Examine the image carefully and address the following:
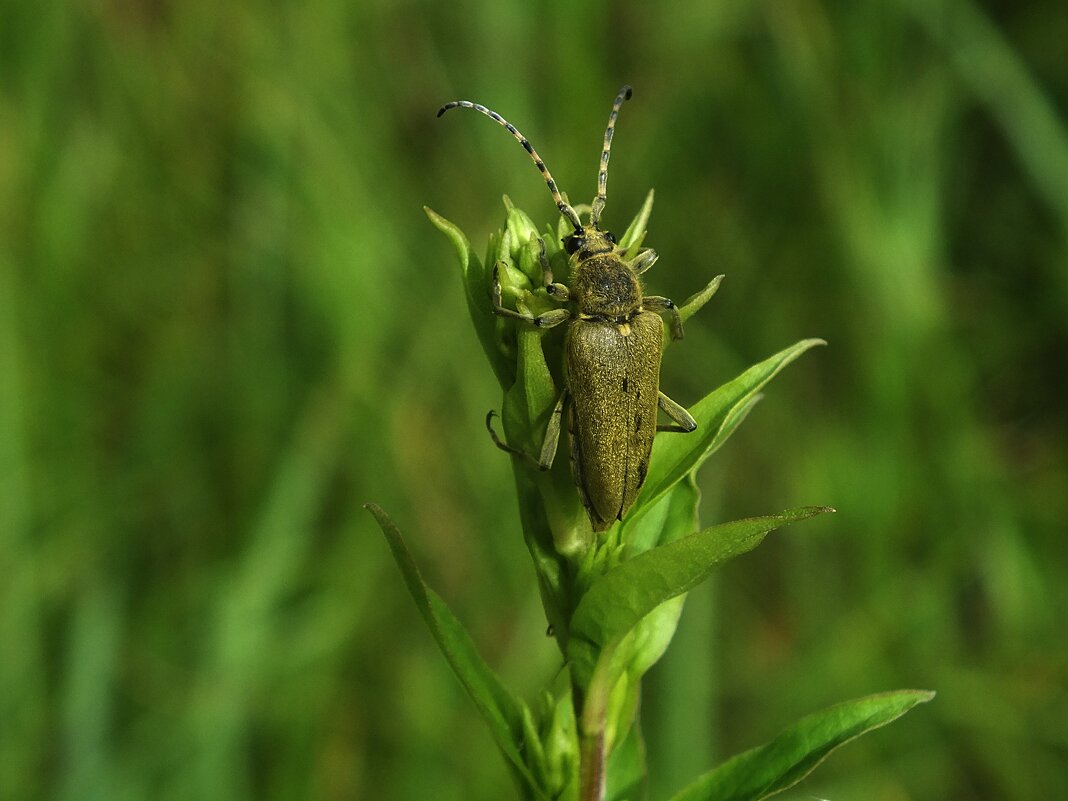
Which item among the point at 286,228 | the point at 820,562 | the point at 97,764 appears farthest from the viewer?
the point at 286,228

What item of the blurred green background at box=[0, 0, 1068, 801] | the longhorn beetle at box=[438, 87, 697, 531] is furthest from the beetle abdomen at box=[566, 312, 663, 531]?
the blurred green background at box=[0, 0, 1068, 801]

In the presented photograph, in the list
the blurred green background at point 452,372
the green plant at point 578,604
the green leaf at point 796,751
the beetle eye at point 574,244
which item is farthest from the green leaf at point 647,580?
the blurred green background at point 452,372

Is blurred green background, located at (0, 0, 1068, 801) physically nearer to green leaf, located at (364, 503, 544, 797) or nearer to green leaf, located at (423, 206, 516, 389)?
green leaf, located at (364, 503, 544, 797)

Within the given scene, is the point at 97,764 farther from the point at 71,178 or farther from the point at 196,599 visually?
the point at 71,178

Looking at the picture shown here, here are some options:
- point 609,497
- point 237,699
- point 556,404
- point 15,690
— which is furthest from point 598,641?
point 15,690

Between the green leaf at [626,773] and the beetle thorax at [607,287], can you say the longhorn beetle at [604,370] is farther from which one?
the green leaf at [626,773]

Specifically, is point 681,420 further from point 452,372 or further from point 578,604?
point 452,372

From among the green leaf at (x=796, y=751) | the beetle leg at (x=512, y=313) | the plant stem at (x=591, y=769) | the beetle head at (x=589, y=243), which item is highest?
the beetle leg at (x=512, y=313)
